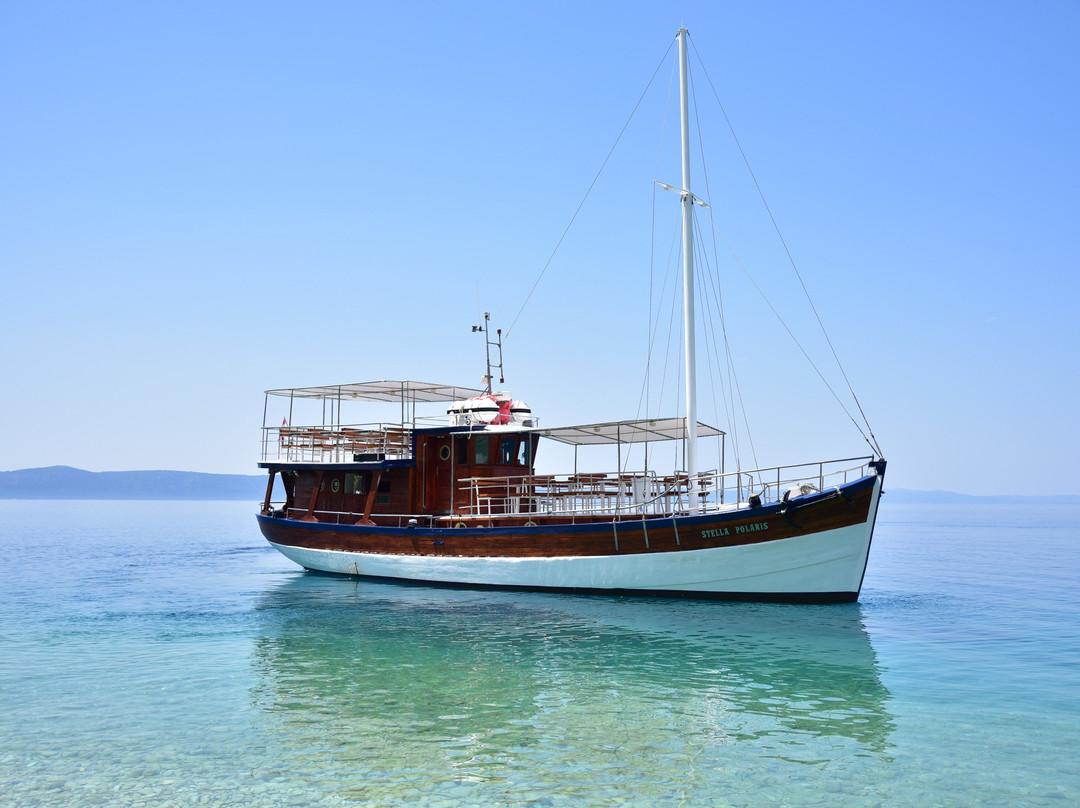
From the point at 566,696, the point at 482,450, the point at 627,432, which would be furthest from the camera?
the point at 482,450

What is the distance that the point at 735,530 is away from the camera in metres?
21.2

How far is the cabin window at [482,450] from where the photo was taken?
27047mm

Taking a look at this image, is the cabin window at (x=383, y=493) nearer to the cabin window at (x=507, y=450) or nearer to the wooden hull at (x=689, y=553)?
the wooden hull at (x=689, y=553)

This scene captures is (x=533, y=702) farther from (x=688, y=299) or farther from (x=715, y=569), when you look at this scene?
(x=688, y=299)

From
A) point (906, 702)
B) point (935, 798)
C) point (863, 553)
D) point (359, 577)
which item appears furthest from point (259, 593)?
point (935, 798)

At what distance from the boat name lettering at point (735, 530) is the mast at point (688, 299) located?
Result: 1.26m

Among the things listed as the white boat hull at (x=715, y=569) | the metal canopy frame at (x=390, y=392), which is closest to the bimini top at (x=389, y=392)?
the metal canopy frame at (x=390, y=392)

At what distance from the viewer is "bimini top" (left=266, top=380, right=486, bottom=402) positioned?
27891 mm

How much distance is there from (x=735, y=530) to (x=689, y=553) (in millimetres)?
1406

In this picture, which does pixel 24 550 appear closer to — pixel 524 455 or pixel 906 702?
pixel 524 455

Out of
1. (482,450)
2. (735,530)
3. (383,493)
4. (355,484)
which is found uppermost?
(482,450)

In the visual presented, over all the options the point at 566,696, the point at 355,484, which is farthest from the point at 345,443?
the point at 566,696

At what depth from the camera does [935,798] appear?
30.8 feet

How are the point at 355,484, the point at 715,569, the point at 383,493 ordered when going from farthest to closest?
the point at 355,484 < the point at 383,493 < the point at 715,569
